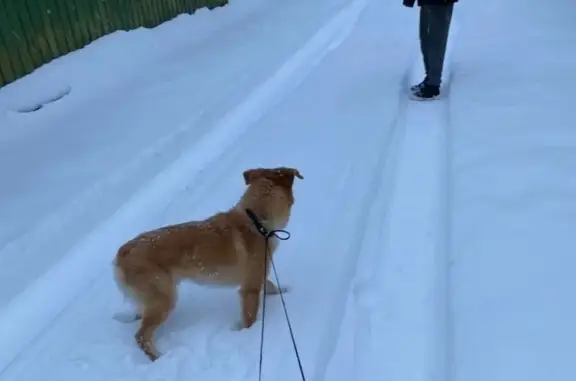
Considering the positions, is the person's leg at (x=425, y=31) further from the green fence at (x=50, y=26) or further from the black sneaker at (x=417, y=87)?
the green fence at (x=50, y=26)

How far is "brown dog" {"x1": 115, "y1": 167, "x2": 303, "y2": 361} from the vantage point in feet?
9.26

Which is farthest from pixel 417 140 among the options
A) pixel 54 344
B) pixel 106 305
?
pixel 54 344

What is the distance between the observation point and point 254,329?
312cm

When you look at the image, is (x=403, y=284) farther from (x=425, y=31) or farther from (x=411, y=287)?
(x=425, y=31)

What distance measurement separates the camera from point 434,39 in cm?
627

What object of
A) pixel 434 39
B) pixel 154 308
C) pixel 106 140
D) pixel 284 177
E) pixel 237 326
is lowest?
pixel 106 140

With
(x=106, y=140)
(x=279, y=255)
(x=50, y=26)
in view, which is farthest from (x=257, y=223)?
(x=50, y=26)

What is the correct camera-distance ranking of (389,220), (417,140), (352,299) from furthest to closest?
(417,140), (389,220), (352,299)

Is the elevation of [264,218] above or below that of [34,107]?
above

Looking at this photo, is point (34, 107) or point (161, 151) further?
point (34, 107)

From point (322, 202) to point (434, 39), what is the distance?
303cm

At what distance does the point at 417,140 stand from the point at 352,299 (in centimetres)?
241

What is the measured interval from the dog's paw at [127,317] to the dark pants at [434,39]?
175 inches

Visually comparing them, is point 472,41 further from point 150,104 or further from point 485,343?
point 485,343
